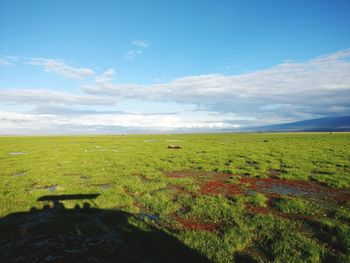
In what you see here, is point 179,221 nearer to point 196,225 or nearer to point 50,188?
point 196,225

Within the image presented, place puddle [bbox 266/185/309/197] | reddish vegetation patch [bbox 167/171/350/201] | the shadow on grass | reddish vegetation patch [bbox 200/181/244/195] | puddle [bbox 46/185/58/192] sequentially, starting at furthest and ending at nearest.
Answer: puddle [bbox 46/185/58/192] → reddish vegetation patch [bbox 200/181/244/195] → puddle [bbox 266/185/309/197] → reddish vegetation patch [bbox 167/171/350/201] → the shadow on grass

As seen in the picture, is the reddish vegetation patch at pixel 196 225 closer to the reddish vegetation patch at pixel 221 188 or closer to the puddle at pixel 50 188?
the reddish vegetation patch at pixel 221 188

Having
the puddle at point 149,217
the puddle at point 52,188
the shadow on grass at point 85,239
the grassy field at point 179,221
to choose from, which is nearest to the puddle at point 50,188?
the puddle at point 52,188

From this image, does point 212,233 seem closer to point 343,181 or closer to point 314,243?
point 314,243

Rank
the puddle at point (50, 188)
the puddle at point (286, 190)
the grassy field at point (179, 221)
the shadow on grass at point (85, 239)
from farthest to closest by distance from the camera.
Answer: the puddle at point (50, 188) < the puddle at point (286, 190) < the grassy field at point (179, 221) < the shadow on grass at point (85, 239)

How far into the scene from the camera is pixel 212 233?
8602mm

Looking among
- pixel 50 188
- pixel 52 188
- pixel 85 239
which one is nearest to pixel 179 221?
pixel 85 239

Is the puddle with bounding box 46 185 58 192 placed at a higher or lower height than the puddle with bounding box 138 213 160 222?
higher

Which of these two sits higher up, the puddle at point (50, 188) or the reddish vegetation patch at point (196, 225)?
the puddle at point (50, 188)

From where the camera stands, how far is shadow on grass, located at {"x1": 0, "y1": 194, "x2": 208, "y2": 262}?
23.3ft

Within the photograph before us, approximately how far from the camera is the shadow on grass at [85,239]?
7090mm

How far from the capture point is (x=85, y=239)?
27.0 feet

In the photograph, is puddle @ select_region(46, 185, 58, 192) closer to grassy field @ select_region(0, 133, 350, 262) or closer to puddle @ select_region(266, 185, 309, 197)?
grassy field @ select_region(0, 133, 350, 262)

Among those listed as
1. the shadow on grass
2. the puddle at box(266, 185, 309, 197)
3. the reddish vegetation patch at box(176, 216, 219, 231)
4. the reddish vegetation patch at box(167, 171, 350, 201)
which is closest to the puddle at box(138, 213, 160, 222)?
the shadow on grass
